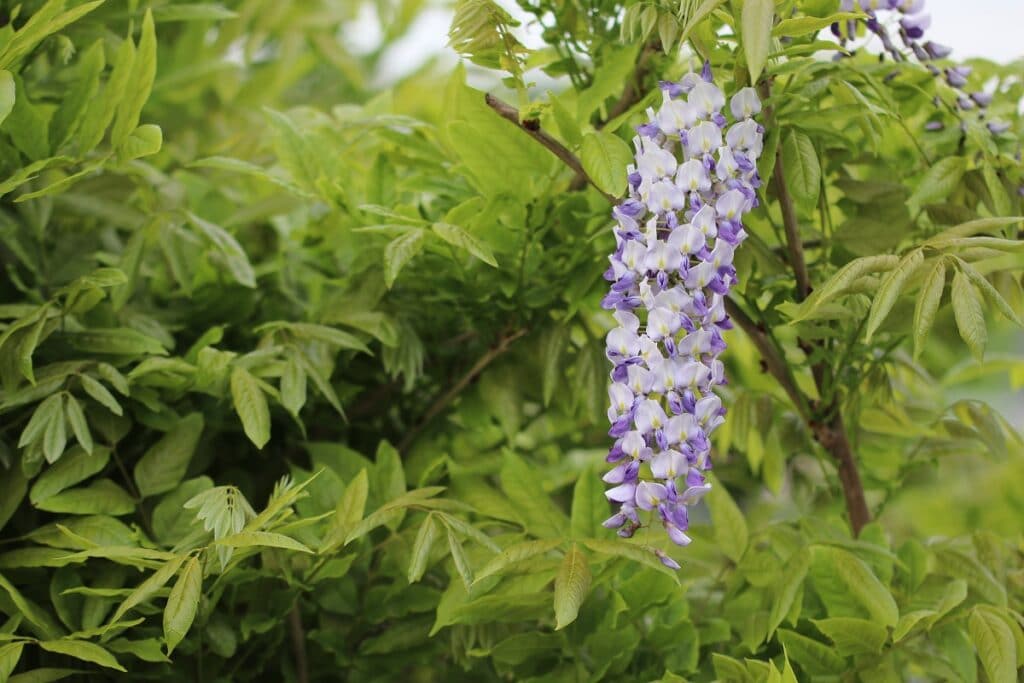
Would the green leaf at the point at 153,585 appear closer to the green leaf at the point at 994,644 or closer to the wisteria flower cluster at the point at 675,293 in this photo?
the wisteria flower cluster at the point at 675,293

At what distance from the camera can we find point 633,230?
48 centimetres

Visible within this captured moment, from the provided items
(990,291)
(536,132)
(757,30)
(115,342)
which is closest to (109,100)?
(115,342)

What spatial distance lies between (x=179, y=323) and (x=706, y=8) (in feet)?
1.40

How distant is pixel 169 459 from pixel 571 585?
0.82 feet

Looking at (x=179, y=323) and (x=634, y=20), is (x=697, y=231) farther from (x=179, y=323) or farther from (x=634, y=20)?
(x=179, y=323)

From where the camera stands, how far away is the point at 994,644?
53 cm

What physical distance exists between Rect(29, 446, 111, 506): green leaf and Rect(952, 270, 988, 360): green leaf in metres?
0.43

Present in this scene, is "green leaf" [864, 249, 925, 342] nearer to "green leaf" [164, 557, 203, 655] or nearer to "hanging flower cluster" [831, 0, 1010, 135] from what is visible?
"hanging flower cluster" [831, 0, 1010, 135]

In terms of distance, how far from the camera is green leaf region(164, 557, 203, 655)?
1.59ft

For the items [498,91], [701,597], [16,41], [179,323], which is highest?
[16,41]

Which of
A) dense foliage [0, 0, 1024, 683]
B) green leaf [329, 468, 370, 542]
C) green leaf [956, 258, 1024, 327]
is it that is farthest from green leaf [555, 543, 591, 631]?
green leaf [956, 258, 1024, 327]

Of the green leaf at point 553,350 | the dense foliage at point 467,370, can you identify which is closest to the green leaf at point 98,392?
the dense foliage at point 467,370

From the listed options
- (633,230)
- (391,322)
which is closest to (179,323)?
(391,322)

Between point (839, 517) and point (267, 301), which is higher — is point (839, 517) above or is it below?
below
